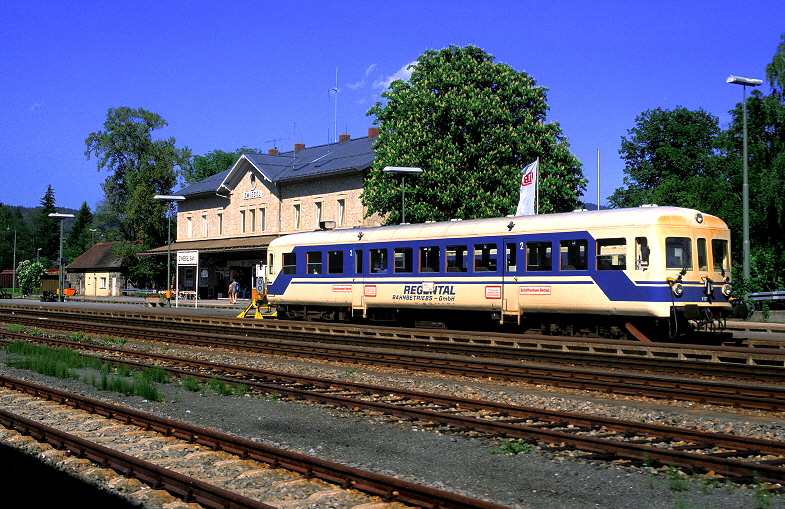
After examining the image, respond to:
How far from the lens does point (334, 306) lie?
26.3 m

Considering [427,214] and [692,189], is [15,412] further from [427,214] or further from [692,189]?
[692,189]

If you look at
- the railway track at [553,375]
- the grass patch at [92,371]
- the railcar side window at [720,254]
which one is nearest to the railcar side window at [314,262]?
the railway track at [553,375]

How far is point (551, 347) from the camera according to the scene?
63.4ft

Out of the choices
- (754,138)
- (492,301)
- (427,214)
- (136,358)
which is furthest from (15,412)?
(754,138)

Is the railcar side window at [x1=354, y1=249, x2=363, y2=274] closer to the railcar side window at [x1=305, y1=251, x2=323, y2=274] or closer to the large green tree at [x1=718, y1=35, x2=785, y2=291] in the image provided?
the railcar side window at [x1=305, y1=251, x2=323, y2=274]

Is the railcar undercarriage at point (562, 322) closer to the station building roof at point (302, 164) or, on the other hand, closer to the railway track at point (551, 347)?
the railway track at point (551, 347)

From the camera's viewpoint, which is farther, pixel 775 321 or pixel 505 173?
pixel 505 173

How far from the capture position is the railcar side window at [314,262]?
26.4 m

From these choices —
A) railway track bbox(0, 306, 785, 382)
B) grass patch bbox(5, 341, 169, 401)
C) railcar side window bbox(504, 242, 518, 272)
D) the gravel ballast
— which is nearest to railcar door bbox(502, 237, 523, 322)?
railcar side window bbox(504, 242, 518, 272)

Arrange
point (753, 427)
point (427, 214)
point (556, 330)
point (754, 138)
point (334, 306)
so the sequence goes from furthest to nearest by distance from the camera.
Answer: point (754, 138), point (427, 214), point (334, 306), point (556, 330), point (753, 427)

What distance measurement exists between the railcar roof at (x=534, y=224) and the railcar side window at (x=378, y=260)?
1.22 feet

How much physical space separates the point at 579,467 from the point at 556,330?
1261cm

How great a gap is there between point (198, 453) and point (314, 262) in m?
18.4

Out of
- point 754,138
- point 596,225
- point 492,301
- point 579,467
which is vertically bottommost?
point 579,467
